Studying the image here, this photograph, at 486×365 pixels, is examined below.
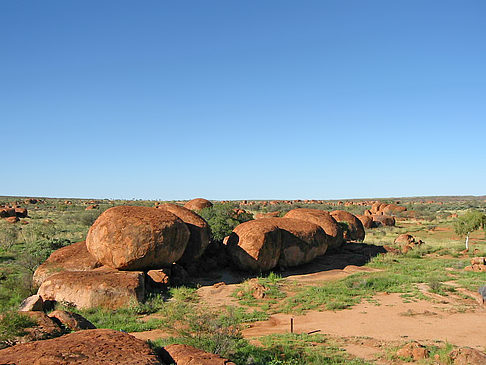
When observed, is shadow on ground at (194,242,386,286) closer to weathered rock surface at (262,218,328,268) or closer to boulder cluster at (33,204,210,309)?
weathered rock surface at (262,218,328,268)

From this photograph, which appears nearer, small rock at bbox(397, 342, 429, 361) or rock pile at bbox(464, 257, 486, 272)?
small rock at bbox(397, 342, 429, 361)

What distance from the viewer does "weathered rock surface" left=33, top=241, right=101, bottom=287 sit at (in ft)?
42.9

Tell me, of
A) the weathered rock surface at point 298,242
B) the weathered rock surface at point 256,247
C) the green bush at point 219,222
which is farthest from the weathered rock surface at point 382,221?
the weathered rock surface at point 256,247

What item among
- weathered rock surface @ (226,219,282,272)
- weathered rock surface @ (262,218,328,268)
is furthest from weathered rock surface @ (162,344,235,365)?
weathered rock surface @ (262,218,328,268)

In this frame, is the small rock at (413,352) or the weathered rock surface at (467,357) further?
the small rock at (413,352)

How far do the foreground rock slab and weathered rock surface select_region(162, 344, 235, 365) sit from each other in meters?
0.34

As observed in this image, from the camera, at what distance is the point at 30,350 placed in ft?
17.2

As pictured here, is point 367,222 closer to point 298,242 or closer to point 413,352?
point 298,242

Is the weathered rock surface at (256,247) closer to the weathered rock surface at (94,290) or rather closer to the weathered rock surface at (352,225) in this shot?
the weathered rock surface at (94,290)

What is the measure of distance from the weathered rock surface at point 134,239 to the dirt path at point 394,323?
4.68 metres

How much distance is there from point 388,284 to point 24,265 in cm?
1395

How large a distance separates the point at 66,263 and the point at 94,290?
346 cm

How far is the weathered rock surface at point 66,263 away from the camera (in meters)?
13.1

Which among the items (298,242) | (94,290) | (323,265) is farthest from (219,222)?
(94,290)
